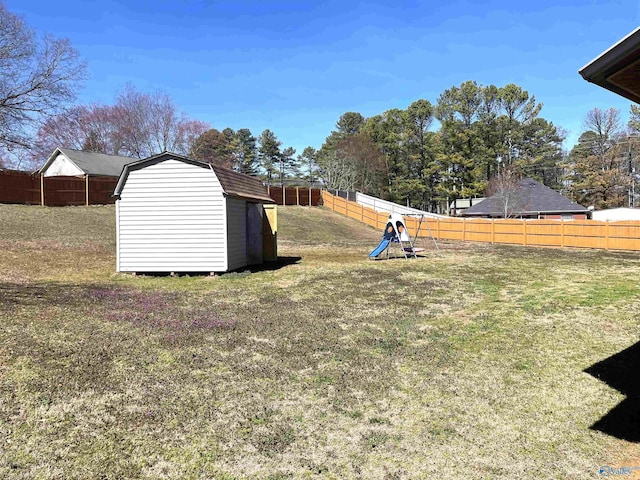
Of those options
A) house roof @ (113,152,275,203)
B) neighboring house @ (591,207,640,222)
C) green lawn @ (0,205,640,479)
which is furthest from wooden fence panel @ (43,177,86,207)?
neighboring house @ (591,207,640,222)

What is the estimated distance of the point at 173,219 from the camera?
11453 millimetres

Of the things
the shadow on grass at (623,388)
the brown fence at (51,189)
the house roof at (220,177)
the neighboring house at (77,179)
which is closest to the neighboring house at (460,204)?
the neighboring house at (77,179)

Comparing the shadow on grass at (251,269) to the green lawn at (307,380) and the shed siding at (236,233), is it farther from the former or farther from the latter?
the green lawn at (307,380)

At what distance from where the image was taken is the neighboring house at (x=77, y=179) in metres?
22.1

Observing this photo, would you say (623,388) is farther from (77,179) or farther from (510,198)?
(510,198)

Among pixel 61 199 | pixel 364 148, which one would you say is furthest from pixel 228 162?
pixel 61 199

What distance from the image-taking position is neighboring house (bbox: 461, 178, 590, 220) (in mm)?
33500

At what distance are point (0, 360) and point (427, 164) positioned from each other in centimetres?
5029

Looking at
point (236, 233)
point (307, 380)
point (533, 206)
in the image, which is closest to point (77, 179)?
point (236, 233)

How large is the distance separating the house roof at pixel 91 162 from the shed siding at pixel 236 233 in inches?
908

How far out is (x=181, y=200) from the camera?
37.6 ft

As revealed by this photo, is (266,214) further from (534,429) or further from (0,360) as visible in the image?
(534,429)

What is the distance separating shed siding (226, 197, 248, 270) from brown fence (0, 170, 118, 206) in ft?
32.2

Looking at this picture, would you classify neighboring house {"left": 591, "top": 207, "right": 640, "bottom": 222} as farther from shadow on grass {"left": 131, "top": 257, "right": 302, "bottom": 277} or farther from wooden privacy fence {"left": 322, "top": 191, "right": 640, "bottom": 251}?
shadow on grass {"left": 131, "top": 257, "right": 302, "bottom": 277}
